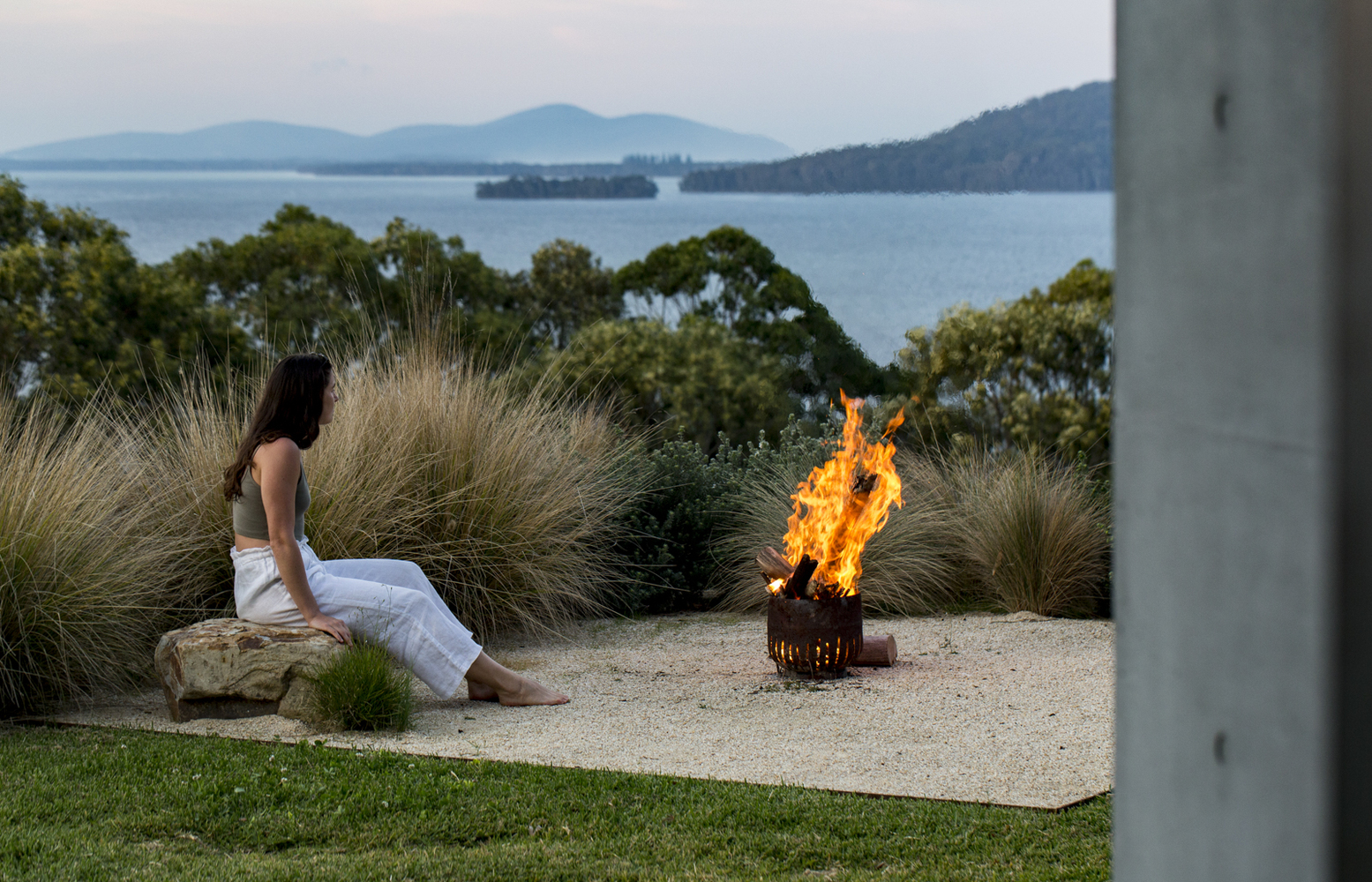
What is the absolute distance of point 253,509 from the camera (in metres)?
4.42

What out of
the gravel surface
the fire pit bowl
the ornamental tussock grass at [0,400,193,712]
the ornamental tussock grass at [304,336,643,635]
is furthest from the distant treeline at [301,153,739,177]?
the ornamental tussock grass at [0,400,193,712]

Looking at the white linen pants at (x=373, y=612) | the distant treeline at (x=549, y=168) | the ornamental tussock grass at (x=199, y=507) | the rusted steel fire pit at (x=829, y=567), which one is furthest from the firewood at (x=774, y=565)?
the distant treeline at (x=549, y=168)

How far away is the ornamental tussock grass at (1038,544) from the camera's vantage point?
21.5 ft

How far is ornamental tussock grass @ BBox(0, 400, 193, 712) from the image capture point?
14.4 feet

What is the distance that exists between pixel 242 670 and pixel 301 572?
1.38ft

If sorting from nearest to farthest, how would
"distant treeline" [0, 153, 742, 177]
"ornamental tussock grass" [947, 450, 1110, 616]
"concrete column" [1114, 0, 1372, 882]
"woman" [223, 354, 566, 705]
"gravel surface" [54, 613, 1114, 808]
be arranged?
"concrete column" [1114, 0, 1372, 882]
"gravel surface" [54, 613, 1114, 808]
"woman" [223, 354, 566, 705]
"ornamental tussock grass" [947, 450, 1110, 616]
"distant treeline" [0, 153, 742, 177]

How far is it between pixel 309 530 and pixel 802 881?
335 cm

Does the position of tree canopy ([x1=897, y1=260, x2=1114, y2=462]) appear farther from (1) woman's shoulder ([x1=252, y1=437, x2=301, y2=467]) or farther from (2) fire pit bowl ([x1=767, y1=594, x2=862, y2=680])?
(1) woman's shoulder ([x1=252, y1=437, x2=301, y2=467])

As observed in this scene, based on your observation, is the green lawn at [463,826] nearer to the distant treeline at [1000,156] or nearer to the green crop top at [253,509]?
the green crop top at [253,509]

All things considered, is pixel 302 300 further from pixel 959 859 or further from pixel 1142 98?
pixel 1142 98

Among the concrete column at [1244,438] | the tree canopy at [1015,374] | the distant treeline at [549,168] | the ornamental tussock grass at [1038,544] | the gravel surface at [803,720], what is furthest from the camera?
the distant treeline at [549,168]

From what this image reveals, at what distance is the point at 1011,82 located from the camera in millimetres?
11359

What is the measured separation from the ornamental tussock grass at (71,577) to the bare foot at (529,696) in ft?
5.07

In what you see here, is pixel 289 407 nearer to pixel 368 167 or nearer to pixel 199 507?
pixel 199 507
